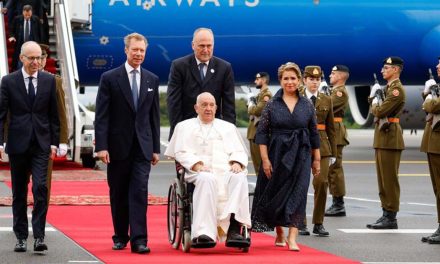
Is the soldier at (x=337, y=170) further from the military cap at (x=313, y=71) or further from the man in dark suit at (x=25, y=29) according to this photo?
Answer: the man in dark suit at (x=25, y=29)

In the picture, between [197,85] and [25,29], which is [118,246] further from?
[25,29]

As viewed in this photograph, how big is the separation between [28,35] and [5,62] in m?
0.55

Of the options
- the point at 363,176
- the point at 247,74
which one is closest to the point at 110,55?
the point at 247,74

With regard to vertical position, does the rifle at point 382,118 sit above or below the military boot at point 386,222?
above

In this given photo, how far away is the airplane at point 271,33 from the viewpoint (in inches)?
989

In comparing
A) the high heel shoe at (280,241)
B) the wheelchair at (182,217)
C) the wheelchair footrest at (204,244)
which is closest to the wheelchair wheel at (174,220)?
the wheelchair at (182,217)

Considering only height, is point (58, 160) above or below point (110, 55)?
below

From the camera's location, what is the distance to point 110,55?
82.6 ft

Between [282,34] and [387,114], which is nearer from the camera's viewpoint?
[387,114]

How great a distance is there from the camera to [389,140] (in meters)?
13.2

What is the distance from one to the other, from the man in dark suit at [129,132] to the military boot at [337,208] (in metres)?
3.77

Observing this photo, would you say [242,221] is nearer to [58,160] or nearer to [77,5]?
[58,160]

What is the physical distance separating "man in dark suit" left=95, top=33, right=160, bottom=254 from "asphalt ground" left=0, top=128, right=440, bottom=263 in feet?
1.65

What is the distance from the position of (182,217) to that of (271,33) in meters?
15.7
